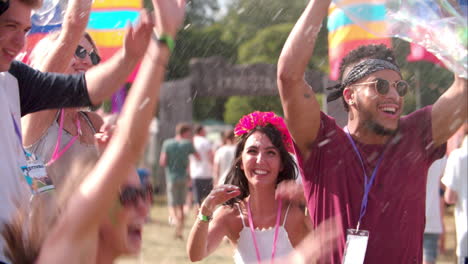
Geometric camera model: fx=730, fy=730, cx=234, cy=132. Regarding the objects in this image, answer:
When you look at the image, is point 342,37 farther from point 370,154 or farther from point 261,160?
point 370,154

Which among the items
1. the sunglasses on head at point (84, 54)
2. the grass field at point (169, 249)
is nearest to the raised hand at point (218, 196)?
the sunglasses on head at point (84, 54)

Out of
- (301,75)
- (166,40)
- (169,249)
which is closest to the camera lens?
(166,40)

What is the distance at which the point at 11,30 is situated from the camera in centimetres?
229

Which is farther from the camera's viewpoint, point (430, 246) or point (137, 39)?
point (430, 246)

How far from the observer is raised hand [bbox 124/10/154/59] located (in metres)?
2.12

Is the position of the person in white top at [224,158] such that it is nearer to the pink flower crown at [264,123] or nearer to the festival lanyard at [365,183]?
the pink flower crown at [264,123]

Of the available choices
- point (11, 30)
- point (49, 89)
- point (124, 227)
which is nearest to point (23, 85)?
point (49, 89)

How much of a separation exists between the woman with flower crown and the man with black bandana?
646 mm

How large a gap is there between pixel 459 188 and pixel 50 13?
377 cm

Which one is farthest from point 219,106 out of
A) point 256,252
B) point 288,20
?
point 256,252

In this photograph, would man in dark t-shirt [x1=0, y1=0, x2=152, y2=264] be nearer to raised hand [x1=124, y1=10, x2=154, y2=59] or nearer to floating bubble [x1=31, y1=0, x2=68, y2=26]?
raised hand [x1=124, y1=10, x2=154, y2=59]

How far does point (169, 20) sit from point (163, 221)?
38.8 feet

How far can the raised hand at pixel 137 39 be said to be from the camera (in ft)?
6.94

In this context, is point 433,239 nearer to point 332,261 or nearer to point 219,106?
point 332,261
